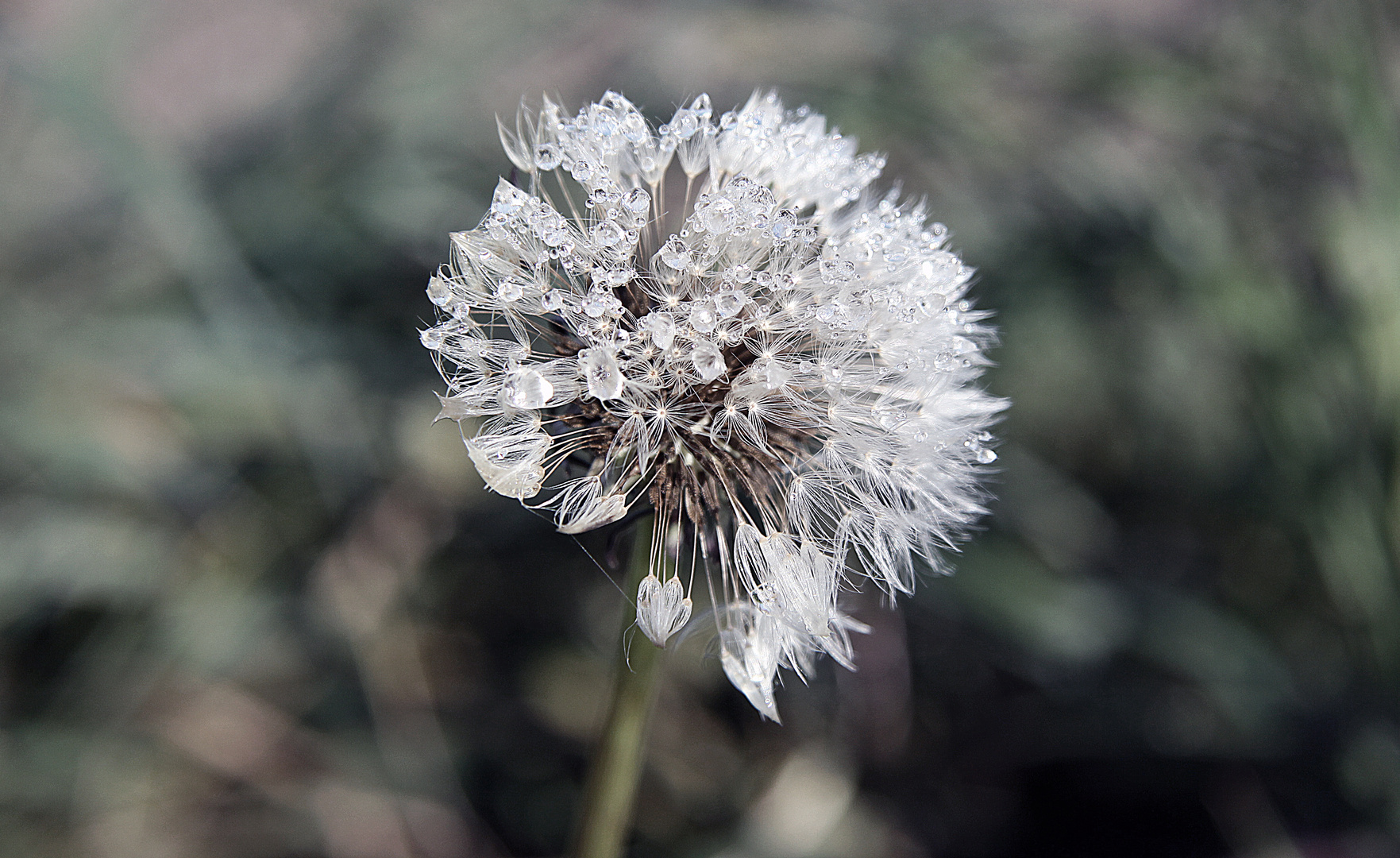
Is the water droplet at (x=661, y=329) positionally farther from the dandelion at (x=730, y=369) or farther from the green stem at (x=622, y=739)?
the green stem at (x=622, y=739)

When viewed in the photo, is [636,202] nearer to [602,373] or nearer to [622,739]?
[602,373]

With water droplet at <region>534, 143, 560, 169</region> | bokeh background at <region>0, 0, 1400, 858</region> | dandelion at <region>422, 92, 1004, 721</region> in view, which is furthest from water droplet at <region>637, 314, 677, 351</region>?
bokeh background at <region>0, 0, 1400, 858</region>

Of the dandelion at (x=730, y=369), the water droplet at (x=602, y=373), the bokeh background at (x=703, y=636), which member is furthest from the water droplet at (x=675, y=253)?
the bokeh background at (x=703, y=636)

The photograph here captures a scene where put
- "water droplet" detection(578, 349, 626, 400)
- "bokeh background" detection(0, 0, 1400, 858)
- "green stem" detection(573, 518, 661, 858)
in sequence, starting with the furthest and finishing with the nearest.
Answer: "bokeh background" detection(0, 0, 1400, 858)
"green stem" detection(573, 518, 661, 858)
"water droplet" detection(578, 349, 626, 400)

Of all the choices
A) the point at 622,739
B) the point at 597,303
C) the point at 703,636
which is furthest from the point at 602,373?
the point at 703,636

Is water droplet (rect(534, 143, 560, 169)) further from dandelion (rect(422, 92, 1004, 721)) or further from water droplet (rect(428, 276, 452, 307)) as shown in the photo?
water droplet (rect(428, 276, 452, 307))

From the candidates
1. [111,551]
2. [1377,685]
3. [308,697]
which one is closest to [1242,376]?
[1377,685]

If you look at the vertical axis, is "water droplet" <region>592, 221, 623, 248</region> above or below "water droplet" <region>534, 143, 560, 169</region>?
below
